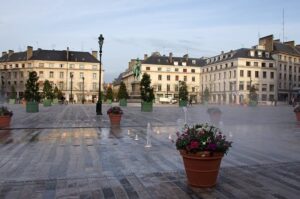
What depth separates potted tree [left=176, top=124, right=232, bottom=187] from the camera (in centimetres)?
607

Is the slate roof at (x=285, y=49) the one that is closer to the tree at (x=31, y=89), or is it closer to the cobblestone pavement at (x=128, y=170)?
the tree at (x=31, y=89)

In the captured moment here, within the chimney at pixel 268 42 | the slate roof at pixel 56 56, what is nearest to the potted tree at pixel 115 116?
the chimney at pixel 268 42

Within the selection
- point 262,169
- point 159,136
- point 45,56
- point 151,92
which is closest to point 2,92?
point 45,56

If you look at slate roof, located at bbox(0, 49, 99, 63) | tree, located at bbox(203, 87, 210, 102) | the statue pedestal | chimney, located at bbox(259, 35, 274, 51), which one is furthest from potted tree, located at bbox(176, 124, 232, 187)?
slate roof, located at bbox(0, 49, 99, 63)

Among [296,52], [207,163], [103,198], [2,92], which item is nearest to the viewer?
[103,198]

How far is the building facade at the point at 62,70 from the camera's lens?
4023 inches

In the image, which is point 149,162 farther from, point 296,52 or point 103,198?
point 296,52

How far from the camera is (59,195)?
233 inches

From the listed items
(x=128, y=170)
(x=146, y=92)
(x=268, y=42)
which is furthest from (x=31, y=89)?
(x=268, y=42)

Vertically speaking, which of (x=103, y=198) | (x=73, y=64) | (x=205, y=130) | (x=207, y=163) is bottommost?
(x=103, y=198)

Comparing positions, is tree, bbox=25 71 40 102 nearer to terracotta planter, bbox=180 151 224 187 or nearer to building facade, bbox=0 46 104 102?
terracotta planter, bbox=180 151 224 187

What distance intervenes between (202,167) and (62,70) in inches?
4003

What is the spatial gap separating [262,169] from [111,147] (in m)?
5.02

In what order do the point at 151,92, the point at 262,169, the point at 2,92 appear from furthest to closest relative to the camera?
the point at 2,92
the point at 151,92
the point at 262,169
